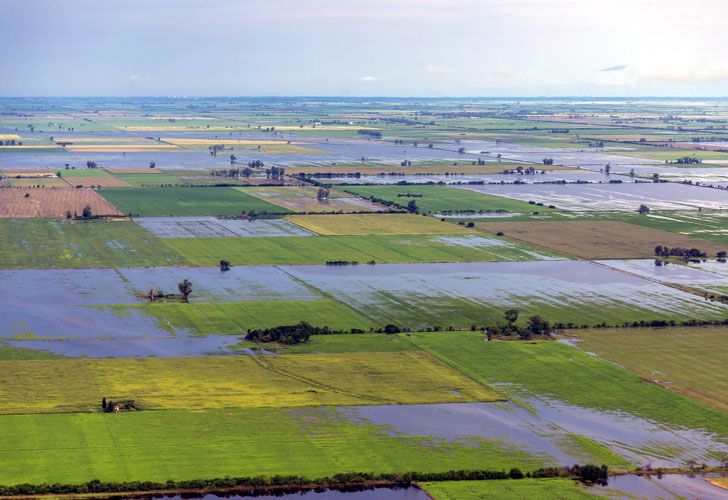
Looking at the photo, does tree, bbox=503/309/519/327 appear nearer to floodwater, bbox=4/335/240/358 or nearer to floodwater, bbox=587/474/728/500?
floodwater, bbox=4/335/240/358

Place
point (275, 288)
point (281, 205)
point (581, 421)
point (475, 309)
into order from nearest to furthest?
point (581, 421)
point (475, 309)
point (275, 288)
point (281, 205)

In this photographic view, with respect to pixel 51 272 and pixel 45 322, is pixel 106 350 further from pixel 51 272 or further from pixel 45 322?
pixel 51 272

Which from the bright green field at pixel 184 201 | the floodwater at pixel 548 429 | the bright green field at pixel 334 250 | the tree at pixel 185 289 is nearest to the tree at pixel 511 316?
the floodwater at pixel 548 429

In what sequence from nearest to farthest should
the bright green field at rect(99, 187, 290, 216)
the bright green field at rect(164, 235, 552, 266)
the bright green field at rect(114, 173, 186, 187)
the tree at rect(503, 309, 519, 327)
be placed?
the tree at rect(503, 309, 519, 327) < the bright green field at rect(164, 235, 552, 266) < the bright green field at rect(99, 187, 290, 216) < the bright green field at rect(114, 173, 186, 187)

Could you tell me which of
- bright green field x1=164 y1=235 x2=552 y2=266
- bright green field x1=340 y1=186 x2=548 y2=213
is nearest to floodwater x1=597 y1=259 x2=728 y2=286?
bright green field x1=164 y1=235 x2=552 y2=266

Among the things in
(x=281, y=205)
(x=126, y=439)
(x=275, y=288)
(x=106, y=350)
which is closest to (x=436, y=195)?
(x=281, y=205)

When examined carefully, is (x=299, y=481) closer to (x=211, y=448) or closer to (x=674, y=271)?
(x=211, y=448)

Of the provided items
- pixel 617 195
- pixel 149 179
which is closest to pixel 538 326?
pixel 617 195
